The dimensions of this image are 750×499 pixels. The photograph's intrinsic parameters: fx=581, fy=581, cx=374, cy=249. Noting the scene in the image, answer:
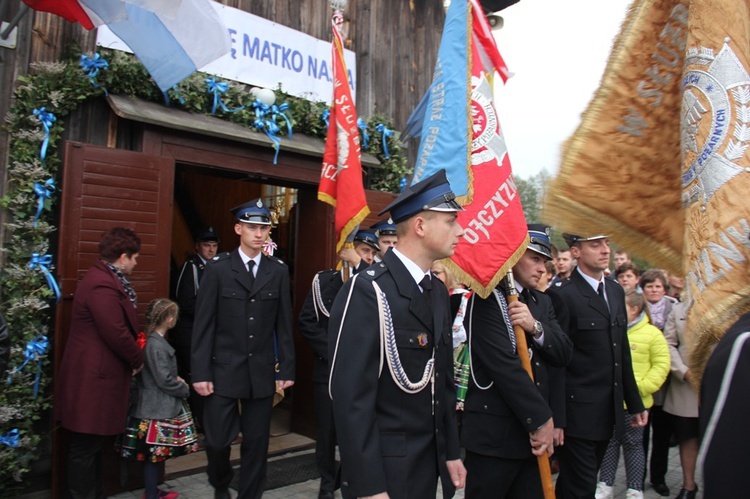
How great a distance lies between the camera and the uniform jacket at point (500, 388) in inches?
122

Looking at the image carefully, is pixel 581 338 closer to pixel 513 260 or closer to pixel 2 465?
pixel 513 260

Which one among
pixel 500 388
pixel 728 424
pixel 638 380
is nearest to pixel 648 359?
pixel 638 380

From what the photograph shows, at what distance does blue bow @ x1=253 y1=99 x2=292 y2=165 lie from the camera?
5527 mm

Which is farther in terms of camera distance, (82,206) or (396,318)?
(82,206)

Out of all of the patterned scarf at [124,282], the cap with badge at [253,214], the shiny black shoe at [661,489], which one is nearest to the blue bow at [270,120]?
the cap with badge at [253,214]

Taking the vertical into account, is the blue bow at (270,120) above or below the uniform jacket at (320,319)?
above

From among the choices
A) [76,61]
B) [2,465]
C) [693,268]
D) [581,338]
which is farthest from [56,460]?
[693,268]

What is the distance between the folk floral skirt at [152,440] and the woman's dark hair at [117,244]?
4.07 feet

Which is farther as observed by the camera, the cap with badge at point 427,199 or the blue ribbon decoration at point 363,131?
the blue ribbon decoration at point 363,131

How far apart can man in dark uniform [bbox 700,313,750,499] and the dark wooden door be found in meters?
4.25

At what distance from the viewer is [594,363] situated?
4004mm

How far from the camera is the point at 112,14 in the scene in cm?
392

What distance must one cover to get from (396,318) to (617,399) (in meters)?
2.26

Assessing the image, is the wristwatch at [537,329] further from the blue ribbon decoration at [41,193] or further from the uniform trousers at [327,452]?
the blue ribbon decoration at [41,193]
